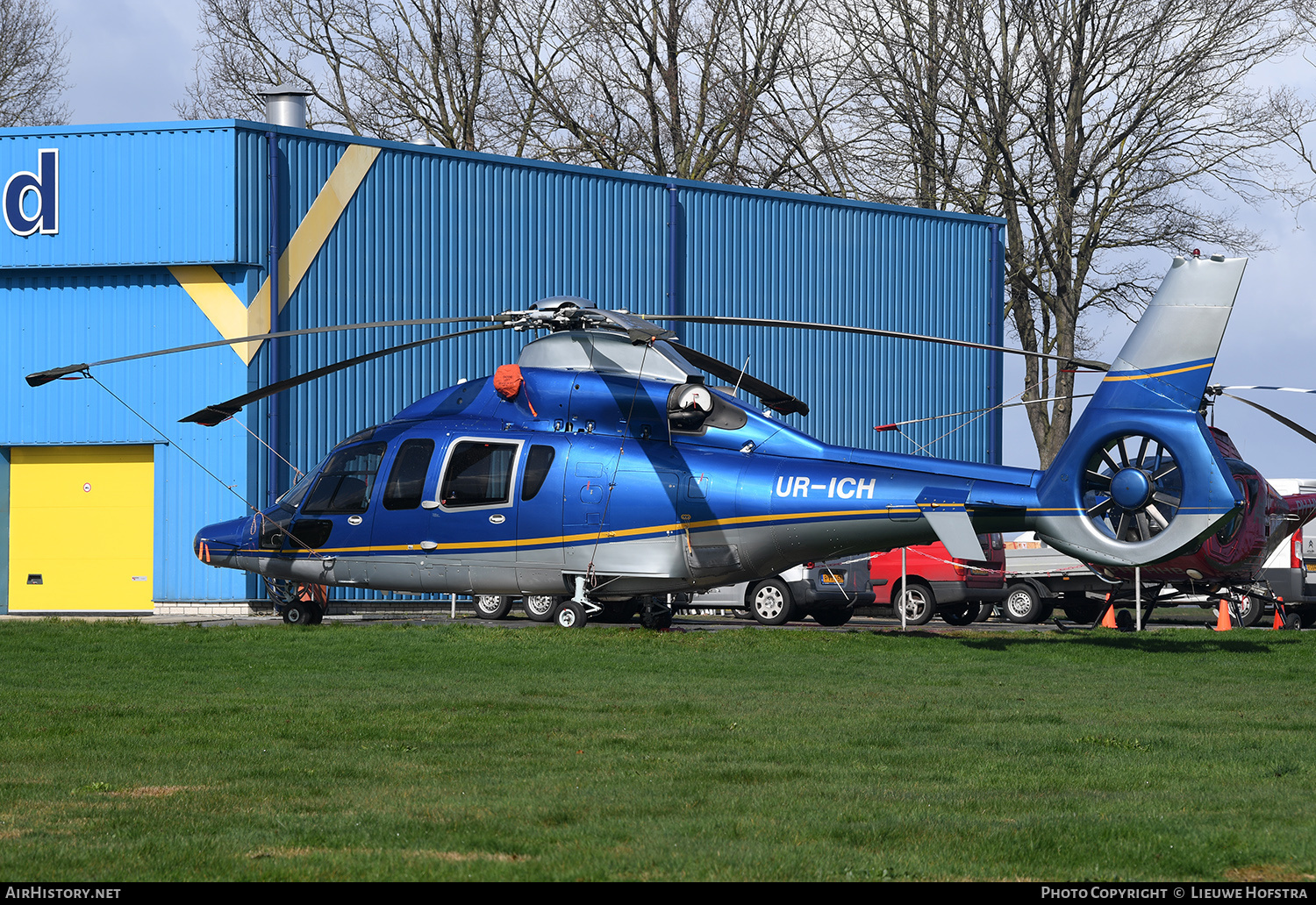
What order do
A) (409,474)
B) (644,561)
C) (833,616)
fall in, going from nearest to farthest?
(644,561) < (409,474) < (833,616)

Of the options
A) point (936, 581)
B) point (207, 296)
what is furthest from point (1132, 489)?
point (207, 296)

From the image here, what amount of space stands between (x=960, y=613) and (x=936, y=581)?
5.54 ft

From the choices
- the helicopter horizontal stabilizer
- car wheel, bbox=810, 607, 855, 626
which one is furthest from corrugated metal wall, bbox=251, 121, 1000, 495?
the helicopter horizontal stabilizer

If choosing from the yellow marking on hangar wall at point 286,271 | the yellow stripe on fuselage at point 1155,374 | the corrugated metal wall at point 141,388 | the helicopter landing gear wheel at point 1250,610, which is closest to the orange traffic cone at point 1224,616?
the helicopter landing gear wheel at point 1250,610

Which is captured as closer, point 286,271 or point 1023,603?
point 286,271

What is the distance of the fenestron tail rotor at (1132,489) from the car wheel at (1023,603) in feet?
41.9

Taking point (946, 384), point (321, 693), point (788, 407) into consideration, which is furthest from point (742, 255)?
point (321, 693)

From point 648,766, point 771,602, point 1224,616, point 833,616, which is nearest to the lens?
point 648,766

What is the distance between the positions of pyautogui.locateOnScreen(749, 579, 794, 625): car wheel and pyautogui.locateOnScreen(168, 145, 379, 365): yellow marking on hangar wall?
10.0 m

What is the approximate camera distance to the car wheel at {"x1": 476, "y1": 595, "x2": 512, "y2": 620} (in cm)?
2647

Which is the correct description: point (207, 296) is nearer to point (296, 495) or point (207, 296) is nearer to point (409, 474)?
point (296, 495)

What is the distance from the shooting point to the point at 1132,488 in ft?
49.4

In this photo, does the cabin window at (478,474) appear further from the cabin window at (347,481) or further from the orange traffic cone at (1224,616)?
the orange traffic cone at (1224,616)

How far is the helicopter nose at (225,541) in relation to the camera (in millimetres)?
21188
